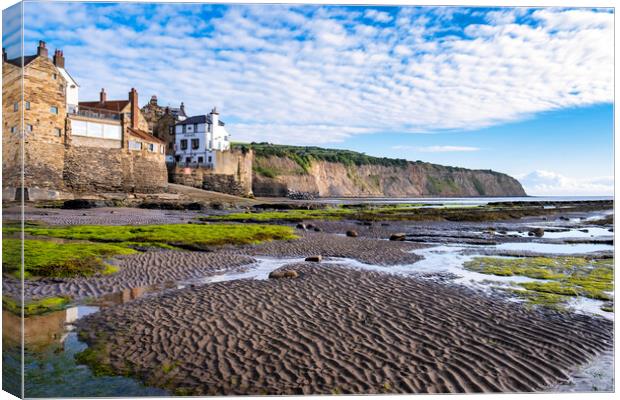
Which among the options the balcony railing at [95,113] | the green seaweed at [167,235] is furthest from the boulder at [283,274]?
the balcony railing at [95,113]

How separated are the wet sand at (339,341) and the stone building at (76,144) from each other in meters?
23.9

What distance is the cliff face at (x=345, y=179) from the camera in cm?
12400

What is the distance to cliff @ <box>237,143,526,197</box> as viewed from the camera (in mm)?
127875

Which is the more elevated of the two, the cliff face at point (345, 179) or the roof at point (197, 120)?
the roof at point (197, 120)

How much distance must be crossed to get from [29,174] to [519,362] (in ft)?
141

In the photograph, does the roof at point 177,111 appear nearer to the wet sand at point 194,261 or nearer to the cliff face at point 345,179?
the cliff face at point 345,179

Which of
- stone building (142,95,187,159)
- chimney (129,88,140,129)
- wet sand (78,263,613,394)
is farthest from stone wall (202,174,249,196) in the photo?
wet sand (78,263,613,394)

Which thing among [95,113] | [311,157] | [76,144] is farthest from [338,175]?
[76,144]

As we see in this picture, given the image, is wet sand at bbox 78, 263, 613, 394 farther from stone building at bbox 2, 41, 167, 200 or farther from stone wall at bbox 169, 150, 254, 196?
stone wall at bbox 169, 150, 254, 196

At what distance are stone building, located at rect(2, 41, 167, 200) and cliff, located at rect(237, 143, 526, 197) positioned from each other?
181 ft

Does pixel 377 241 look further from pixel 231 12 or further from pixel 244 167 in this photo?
pixel 244 167

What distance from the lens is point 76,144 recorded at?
50.0 metres

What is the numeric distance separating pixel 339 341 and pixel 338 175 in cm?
15704

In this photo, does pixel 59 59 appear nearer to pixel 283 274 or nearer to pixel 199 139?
pixel 199 139
